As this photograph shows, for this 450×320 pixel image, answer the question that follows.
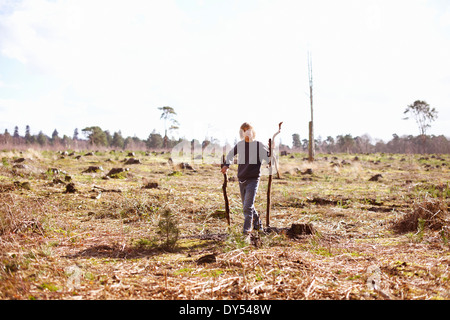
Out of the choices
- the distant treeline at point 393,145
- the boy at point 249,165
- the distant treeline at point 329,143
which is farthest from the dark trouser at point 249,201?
the distant treeline at point 393,145

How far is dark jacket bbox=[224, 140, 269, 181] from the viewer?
4.82 meters

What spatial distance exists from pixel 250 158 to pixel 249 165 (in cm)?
12

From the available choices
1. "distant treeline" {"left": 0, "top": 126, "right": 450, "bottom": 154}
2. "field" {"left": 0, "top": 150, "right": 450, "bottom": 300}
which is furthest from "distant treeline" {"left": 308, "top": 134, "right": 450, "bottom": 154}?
"field" {"left": 0, "top": 150, "right": 450, "bottom": 300}

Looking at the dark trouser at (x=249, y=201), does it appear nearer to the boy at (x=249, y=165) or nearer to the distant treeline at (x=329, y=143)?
the boy at (x=249, y=165)

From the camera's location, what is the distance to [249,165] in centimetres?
482

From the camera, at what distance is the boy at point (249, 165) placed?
15.8 ft

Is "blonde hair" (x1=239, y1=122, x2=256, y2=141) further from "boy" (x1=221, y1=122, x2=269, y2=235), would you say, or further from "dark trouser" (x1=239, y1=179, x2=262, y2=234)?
"dark trouser" (x1=239, y1=179, x2=262, y2=234)

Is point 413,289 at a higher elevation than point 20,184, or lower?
lower

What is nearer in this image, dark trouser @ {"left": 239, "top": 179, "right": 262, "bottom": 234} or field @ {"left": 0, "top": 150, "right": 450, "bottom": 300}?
field @ {"left": 0, "top": 150, "right": 450, "bottom": 300}

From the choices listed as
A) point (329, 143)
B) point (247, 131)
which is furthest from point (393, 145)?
point (247, 131)

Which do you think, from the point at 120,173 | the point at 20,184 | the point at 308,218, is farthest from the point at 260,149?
the point at 120,173
